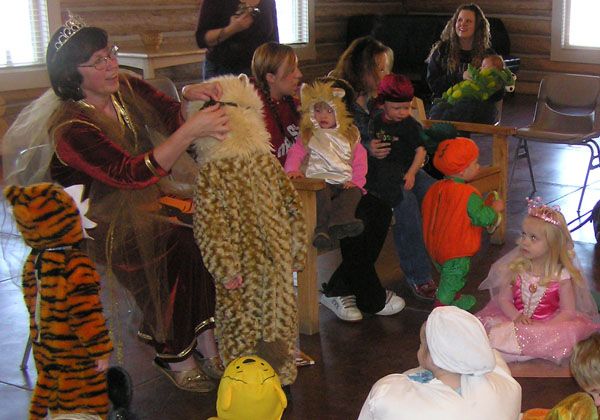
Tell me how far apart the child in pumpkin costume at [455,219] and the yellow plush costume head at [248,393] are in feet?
5.57

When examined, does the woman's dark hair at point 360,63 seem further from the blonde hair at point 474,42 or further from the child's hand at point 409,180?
the blonde hair at point 474,42

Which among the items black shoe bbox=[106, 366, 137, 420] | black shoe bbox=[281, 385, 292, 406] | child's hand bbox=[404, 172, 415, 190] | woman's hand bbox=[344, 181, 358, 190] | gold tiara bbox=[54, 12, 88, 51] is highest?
gold tiara bbox=[54, 12, 88, 51]

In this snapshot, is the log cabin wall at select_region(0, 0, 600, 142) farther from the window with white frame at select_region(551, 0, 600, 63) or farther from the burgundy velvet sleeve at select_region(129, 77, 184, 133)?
the burgundy velvet sleeve at select_region(129, 77, 184, 133)

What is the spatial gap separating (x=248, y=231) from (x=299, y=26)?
27.1 ft

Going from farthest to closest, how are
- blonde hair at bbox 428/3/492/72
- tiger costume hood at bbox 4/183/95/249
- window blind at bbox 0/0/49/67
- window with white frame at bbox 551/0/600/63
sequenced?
window with white frame at bbox 551/0/600/63 → window blind at bbox 0/0/49/67 → blonde hair at bbox 428/3/492/72 → tiger costume hood at bbox 4/183/95/249

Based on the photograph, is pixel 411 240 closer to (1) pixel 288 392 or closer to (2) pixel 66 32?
(1) pixel 288 392

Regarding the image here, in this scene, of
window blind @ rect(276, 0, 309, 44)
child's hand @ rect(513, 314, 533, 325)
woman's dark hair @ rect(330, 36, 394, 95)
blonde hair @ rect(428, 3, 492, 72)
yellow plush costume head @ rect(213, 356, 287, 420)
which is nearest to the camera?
yellow plush costume head @ rect(213, 356, 287, 420)

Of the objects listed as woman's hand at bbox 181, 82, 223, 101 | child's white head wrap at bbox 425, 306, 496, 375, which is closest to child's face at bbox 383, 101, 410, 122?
woman's hand at bbox 181, 82, 223, 101

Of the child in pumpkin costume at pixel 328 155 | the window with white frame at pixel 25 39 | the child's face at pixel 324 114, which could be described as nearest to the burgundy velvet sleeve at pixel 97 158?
the child in pumpkin costume at pixel 328 155

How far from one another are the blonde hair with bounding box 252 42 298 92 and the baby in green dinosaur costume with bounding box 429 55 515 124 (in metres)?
1.87

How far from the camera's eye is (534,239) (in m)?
3.73

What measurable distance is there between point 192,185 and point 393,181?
3.71 feet

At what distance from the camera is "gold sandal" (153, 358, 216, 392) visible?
350cm

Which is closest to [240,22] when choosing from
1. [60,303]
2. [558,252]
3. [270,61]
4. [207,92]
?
[270,61]
